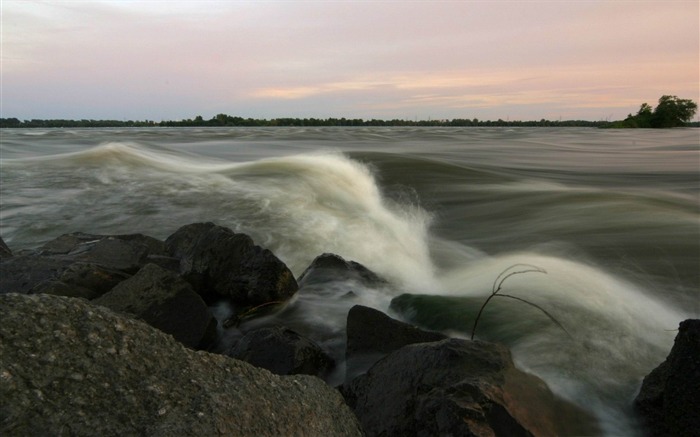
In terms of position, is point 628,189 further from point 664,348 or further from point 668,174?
point 664,348

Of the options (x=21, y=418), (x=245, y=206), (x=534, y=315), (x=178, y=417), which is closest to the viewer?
(x=21, y=418)

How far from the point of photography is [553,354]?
328 cm

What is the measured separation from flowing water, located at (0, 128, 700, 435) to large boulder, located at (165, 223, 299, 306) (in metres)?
0.20

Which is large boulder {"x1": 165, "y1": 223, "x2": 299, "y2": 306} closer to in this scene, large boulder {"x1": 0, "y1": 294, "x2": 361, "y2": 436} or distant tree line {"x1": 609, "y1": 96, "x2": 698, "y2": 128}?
large boulder {"x1": 0, "y1": 294, "x2": 361, "y2": 436}

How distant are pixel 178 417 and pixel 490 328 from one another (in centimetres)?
260

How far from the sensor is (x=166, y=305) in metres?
3.63

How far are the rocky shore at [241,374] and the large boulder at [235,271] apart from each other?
17 millimetres

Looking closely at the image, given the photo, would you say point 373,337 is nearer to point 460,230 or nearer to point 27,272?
point 27,272

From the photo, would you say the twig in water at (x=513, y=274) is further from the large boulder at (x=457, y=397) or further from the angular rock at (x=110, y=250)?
the angular rock at (x=110, y=250)

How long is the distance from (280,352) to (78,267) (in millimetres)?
2179

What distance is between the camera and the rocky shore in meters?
1.53

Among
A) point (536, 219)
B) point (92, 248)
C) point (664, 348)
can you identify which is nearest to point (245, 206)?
point (92, 248)

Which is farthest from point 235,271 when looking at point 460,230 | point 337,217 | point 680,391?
point 460,230

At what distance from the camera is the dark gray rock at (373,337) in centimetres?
323
